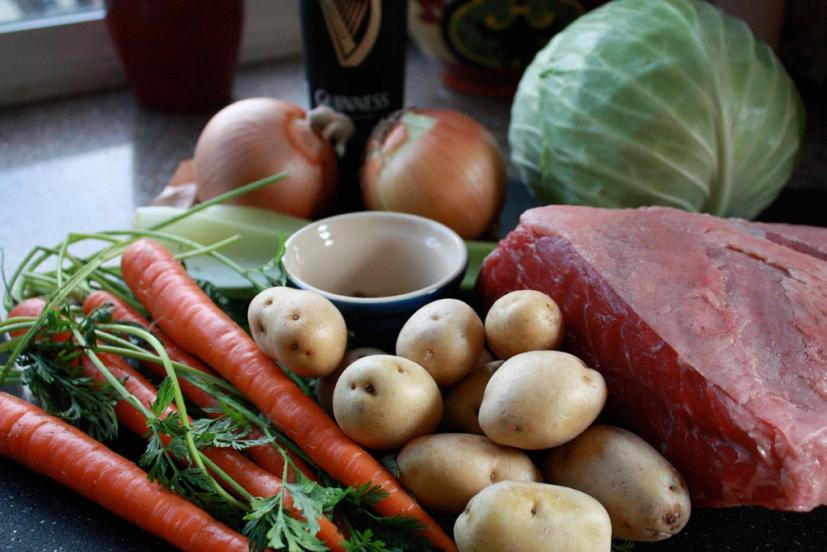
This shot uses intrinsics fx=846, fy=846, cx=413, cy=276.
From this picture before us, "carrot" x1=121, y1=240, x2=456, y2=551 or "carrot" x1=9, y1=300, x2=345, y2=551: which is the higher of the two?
"carrot" x1=121, y1=240, x2=456, y2=551

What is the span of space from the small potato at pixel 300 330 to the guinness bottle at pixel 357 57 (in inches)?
21.3

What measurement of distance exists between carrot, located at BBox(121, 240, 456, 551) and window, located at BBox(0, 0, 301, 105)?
0.89 metres

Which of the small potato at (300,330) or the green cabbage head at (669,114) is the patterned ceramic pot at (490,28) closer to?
the green cabbage head at (669,114)

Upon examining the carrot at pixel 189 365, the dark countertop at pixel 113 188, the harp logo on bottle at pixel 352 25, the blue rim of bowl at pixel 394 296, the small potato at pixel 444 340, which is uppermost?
the harp logo on bottle at pixel 352 25

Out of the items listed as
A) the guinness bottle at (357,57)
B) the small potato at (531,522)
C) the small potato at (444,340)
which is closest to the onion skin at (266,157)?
the guinness bottle at (357,57)

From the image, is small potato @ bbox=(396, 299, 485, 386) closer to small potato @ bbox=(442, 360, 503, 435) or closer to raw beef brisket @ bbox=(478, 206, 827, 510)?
small potato @ bbox=(442, 360, 503, 435)

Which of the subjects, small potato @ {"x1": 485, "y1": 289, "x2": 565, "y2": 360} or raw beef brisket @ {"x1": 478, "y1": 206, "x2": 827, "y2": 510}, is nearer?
raw beef brisket @ {"x1": 478, "y1": 206, "x2": 827, "y2": 510}

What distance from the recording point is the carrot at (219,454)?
762mm

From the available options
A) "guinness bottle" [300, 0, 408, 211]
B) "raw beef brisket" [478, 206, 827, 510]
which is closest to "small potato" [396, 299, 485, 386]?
"raw beef brisket" [478, 206, 827, 510]

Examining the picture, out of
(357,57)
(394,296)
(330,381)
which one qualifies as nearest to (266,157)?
(357,57)

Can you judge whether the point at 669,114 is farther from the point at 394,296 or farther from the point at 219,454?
the point at 219,454

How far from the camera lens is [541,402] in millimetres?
788

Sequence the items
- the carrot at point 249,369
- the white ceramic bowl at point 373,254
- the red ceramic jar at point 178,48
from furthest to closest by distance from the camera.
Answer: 1. the red ceramic jar at point 178,48
2. the white ceramic bowl at point 373,254
3. the carrot at point 249,369

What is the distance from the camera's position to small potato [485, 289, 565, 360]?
34.3 inches
